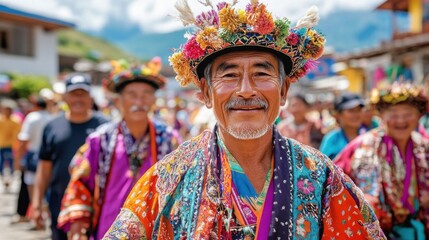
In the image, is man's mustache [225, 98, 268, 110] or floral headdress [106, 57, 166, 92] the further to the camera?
floral headdress [106, 57, 166, 92]

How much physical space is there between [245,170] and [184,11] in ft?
2.56

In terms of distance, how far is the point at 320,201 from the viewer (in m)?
2.44

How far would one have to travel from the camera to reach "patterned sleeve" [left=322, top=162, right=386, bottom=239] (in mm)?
2410

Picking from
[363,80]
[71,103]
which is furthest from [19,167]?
[363,80]

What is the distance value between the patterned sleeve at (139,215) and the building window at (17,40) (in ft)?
103

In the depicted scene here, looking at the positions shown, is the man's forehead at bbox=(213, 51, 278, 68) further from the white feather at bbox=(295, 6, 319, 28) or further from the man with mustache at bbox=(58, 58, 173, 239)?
the man with mustache at bbox=(58, 58, 173, 239)

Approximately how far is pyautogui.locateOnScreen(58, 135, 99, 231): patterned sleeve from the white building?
27738mm

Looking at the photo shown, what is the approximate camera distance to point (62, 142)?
509 cm

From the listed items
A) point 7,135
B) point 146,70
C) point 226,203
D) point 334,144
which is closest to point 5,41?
point 7,135

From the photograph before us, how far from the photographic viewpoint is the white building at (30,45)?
1207 inches

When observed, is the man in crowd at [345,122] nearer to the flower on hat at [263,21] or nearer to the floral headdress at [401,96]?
the floral headdress at [401,96]

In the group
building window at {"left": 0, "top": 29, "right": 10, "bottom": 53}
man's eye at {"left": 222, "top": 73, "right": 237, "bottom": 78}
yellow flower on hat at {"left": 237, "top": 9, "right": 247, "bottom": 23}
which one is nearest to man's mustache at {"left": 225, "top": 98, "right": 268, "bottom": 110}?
man's eye at {"left": 222, "top": 73, "right": 237, "bottom": 78}

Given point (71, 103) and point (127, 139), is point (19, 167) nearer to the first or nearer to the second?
point (71, 103)

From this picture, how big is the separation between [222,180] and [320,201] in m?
0.44
